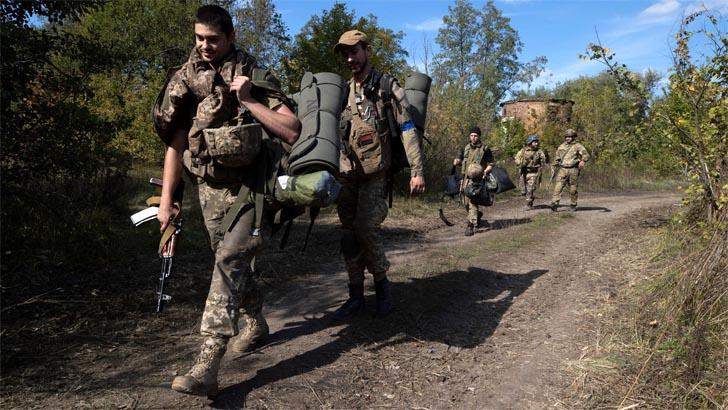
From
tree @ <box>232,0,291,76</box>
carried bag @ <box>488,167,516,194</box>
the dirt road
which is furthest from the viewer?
tree @ <box>232,0,291,76</box>

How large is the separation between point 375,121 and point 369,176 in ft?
1.45

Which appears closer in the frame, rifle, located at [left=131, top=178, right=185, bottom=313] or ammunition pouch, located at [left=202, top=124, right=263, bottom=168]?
ammunition pouch, located at [left=202, top=124, right=263, bottom=168]

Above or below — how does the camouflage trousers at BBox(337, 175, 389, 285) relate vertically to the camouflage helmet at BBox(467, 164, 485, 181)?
below

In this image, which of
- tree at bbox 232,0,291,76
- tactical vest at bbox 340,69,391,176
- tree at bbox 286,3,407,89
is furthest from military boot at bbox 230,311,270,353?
tree at bbox 232,0,291,76

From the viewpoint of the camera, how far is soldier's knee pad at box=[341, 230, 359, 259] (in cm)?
410

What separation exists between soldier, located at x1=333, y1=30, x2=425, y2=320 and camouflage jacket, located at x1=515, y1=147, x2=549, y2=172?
9.79 m

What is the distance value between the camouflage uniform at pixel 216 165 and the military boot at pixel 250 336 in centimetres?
65

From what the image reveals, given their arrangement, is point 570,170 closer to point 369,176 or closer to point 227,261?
point 369,176

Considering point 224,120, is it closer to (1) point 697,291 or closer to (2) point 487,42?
(1) point 697,291

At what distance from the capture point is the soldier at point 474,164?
9.06 m

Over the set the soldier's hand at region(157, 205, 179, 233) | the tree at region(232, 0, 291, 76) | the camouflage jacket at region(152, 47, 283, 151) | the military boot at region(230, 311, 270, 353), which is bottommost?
the military boot at region(230, 311, 270, 353)

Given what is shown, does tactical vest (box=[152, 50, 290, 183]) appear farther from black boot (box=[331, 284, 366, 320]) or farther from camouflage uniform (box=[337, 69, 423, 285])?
black boot (box=[331, 284, 366, 320])

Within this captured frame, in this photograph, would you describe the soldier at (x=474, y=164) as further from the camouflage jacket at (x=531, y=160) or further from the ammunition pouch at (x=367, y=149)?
the ammunition pouch at (x=367, y=149)

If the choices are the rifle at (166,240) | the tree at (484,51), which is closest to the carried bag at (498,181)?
the rifle at (166,240)
